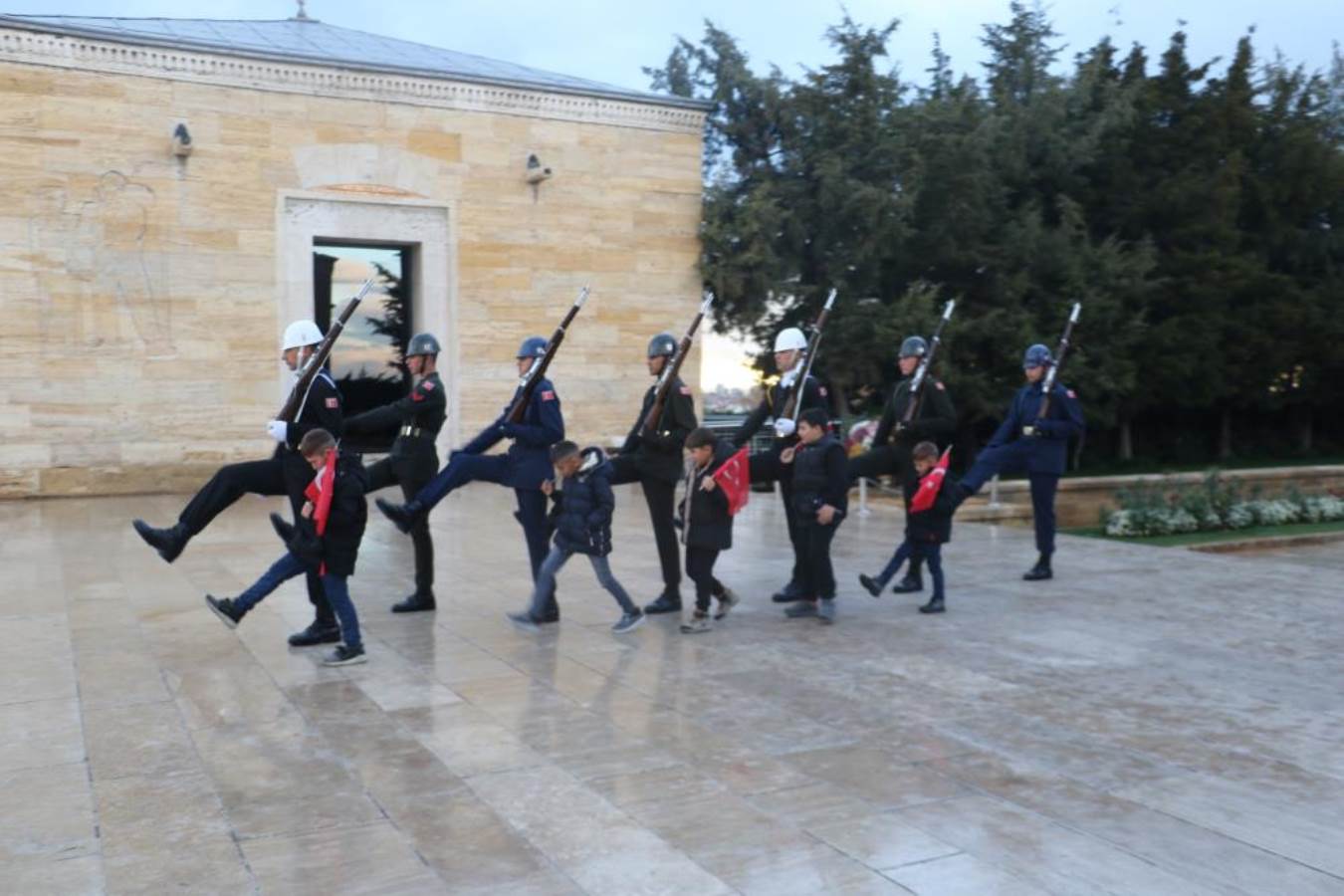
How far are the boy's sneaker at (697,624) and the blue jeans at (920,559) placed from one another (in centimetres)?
160

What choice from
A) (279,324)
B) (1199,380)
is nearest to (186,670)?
(279,324)

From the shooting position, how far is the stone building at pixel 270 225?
16.9 metres

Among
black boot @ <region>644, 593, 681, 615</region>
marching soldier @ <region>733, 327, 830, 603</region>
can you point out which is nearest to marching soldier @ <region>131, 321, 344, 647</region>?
black boot @ <region>644, 593, 681, 615</region>

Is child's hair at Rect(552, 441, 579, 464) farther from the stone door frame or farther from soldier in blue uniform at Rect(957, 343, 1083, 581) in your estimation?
the stone door frame

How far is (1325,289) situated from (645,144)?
15255mm

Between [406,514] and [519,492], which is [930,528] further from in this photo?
[406,514]

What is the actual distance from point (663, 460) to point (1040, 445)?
3588mm

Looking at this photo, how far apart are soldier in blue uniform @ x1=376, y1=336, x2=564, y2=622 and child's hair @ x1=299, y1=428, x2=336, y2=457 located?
3.59ft

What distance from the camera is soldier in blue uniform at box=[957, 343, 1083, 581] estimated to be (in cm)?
1046

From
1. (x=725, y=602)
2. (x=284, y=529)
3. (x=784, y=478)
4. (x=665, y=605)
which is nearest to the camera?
(x=284, y=529)

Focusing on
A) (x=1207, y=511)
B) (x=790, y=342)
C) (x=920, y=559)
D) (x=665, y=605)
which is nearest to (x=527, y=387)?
(x=665, y=605)

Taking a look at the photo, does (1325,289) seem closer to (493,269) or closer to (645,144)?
(645,144)

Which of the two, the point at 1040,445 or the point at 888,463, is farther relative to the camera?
the point at 1040,445

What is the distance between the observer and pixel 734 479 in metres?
8.19
